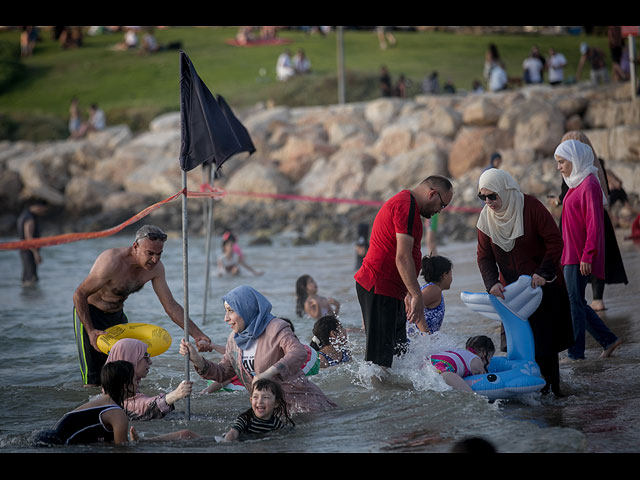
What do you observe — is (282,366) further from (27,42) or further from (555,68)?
(27,42)

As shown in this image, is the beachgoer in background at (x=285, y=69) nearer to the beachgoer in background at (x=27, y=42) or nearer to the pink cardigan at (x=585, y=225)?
the beachgoer in background at (x=27, y=42)

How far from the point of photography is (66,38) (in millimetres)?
51000

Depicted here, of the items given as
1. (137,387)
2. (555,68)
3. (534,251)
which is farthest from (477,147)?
(137,387)

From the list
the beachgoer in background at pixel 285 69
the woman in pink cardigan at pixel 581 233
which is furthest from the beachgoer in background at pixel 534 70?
the woman in pink cardigan at pixel 581 233

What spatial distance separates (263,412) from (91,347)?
212 centimetres

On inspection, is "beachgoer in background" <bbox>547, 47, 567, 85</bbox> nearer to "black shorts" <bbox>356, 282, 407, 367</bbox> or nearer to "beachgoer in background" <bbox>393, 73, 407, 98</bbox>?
"beachgoer in background" <bbox>393, 73, 407, 98</bbox>

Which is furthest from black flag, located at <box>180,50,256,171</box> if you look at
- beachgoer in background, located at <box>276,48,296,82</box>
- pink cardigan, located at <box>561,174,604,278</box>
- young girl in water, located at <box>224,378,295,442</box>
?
beachgoer in background, located at <box>276,48,296,82</box>

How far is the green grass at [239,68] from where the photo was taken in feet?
114

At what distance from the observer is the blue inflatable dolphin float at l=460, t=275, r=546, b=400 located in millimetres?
6277

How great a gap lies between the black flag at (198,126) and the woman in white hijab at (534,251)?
6.93 ft

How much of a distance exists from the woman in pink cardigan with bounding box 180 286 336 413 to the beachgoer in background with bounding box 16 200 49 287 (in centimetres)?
998

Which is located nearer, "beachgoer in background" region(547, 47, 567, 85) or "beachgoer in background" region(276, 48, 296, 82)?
"beachgoer in background" region(547, 47, 567, 85)

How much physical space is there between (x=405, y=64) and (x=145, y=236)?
34.2 meters
